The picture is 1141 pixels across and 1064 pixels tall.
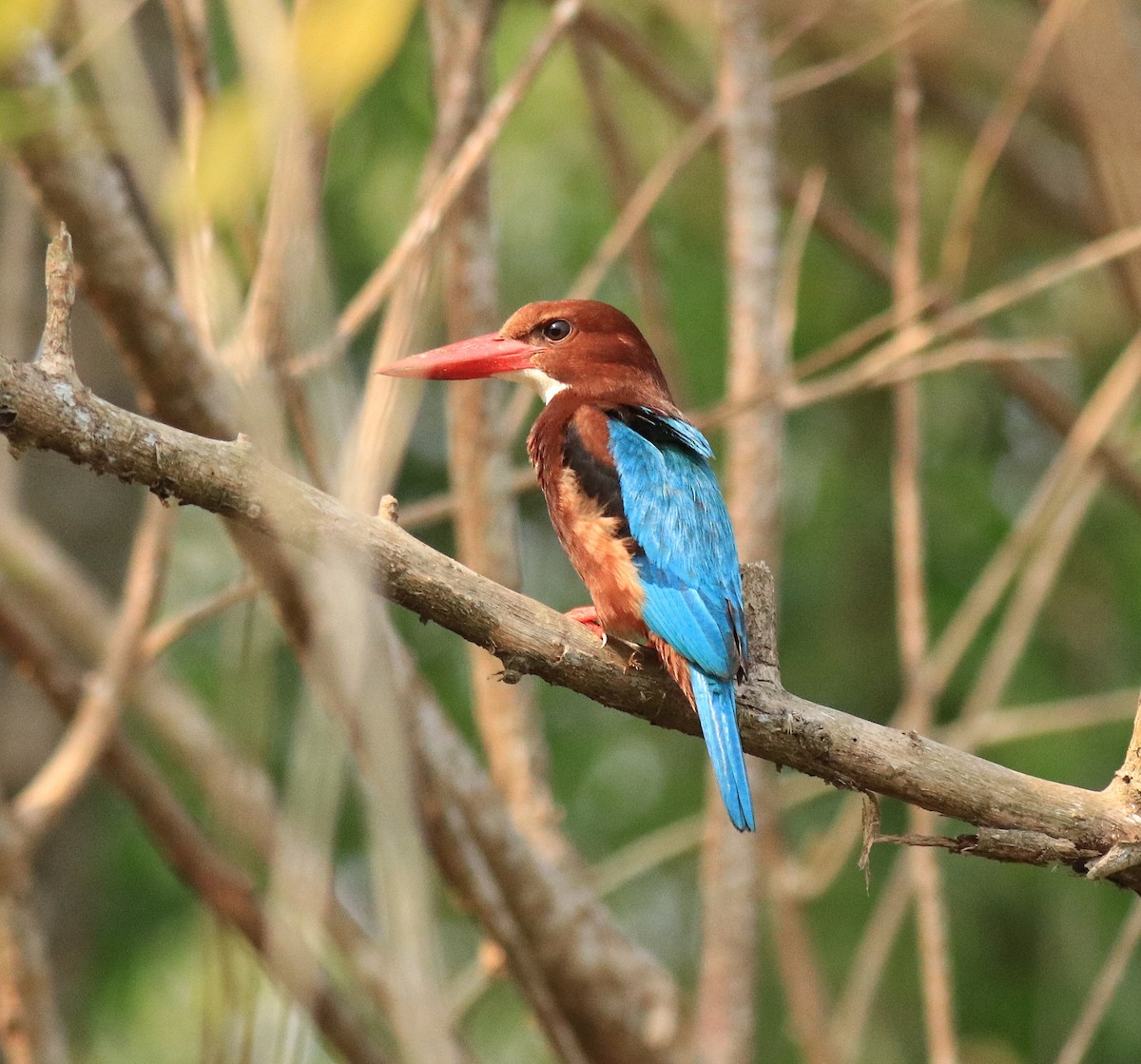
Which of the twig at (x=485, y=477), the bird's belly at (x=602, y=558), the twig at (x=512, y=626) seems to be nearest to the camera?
the twig at (x=512, y=626)

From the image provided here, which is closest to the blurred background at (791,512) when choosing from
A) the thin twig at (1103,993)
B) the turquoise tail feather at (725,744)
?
the thin twig at (1103,993)

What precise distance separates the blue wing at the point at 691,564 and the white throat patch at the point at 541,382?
467mm

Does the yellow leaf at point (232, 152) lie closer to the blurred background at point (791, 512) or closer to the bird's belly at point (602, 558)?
the bird's belly at point (602, 558)

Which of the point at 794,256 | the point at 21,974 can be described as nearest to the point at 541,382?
the point at 794,256

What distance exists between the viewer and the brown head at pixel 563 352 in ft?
11.8

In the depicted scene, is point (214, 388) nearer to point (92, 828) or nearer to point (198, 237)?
point (198, 237)

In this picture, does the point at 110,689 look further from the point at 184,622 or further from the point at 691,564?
the point at 691,564

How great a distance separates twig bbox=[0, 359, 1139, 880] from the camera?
1969mm

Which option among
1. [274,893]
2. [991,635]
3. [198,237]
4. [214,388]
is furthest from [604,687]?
[991,635]

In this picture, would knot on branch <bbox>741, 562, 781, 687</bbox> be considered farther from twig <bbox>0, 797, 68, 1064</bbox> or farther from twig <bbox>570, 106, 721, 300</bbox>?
twig <bbox>0, 797, 68, 1064</bbox>

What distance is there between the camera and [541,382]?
368cm

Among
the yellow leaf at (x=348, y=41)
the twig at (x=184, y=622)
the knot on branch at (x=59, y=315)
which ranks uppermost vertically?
the twig at (x=184, y=622)

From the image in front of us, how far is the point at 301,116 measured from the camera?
5.28 feet

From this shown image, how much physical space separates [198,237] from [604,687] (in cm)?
105
